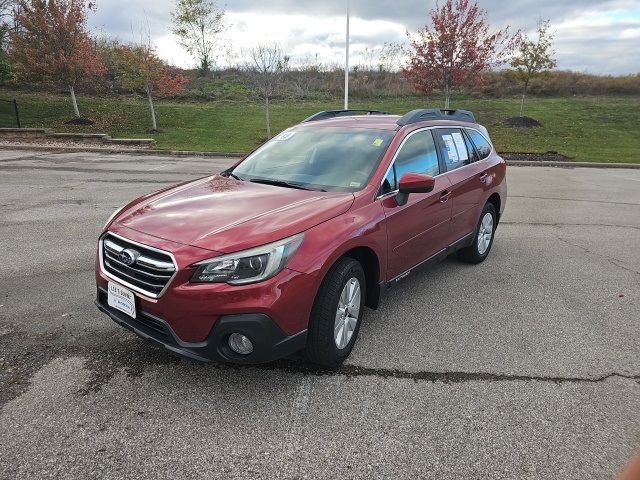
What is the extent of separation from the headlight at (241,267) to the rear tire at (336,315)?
17.1 inches

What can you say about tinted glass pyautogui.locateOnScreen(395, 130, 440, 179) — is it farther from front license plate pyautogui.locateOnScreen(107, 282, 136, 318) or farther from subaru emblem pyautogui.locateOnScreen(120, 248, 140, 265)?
front license plate pyautogui.locateOnScreen(107, 282, 136, 318)

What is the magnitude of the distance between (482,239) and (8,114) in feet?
81.4

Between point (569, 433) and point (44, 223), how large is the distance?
7.20 m

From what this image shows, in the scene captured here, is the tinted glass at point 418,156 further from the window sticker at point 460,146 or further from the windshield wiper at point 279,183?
the windshield wiper at point 279,183

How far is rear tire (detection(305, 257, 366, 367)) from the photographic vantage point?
3.06m

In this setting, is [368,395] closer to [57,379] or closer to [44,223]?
[57,379]

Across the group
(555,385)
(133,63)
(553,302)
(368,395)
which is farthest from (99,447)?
(133,63)

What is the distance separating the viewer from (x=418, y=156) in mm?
4305

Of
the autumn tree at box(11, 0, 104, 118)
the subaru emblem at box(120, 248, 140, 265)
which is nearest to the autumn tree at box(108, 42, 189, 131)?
the autumn tree at box(11, 0, 104, 118)

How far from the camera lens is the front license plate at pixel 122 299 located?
3002 millimetres

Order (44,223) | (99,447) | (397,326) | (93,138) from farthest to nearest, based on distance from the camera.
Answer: (93,138), (44,223), (397,326), (99,447)

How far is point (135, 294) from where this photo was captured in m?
2.96

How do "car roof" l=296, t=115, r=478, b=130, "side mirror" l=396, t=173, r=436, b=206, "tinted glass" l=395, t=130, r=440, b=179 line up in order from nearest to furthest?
"side mirror" l=396, t=173, r=436, b=206 → "tinted glass" l=395, t=130, r=440, b=179 → "car roof" l=296, t=115, r=478, b=130

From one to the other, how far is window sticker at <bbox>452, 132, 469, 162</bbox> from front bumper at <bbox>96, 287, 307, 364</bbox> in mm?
3019
